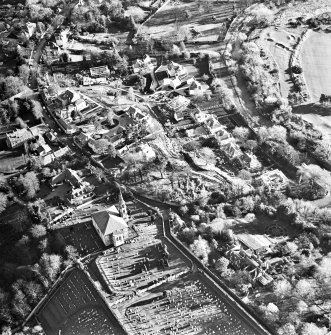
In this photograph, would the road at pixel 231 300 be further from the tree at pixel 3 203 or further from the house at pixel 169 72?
the house at pixel 169 72

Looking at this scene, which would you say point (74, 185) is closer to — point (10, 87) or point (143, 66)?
point (10, 87)

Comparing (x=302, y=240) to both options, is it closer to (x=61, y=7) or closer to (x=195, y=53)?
(x=195, y=53)

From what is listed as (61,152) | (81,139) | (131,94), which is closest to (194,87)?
(131,94)

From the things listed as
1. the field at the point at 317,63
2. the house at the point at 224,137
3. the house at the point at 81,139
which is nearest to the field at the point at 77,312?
the house at the point at 81,139

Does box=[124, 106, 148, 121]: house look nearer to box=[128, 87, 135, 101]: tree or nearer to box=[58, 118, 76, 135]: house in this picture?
box=[128, 87, 135, 101]: tree

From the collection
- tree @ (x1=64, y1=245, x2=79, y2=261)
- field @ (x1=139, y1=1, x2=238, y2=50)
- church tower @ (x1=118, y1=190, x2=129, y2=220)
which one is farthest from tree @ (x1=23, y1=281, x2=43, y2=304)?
field @ (x1=139, y1=1, x2=238, y2=50)

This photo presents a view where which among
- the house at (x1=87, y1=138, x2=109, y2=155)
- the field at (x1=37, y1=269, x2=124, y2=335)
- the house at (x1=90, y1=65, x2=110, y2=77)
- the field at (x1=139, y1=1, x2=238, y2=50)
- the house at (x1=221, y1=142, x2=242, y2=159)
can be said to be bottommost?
the field at (x1=37, y1=269, x2=124, y2=335)

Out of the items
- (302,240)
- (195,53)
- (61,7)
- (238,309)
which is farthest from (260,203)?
(61,7)
